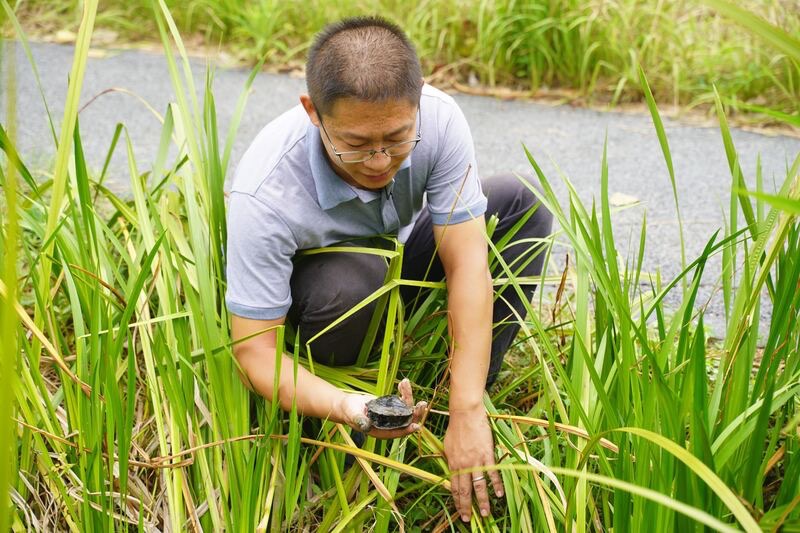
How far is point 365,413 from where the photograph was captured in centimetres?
145

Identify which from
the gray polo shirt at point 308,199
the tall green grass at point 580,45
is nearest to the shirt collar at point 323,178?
the gray polo shirt at point 308,199

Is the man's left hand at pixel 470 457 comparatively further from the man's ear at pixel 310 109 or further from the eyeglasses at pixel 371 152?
the man's ear at pixel 310 109

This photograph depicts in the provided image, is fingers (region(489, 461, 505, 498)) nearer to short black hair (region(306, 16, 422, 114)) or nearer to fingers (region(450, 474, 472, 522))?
fingers (region(450, 474, 472, 522))

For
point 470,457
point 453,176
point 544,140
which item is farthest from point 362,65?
point 544,140

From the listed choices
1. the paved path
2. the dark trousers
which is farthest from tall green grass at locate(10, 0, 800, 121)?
the dark trousers

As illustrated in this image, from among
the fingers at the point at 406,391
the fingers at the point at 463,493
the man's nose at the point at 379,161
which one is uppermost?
the man's nose at the point at 379,161

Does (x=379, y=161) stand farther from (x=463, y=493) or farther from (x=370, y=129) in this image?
(x=463, y=493)

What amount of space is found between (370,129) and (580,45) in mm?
2903

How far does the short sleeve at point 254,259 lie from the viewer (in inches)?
62.9

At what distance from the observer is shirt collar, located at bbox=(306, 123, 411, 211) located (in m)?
1.65

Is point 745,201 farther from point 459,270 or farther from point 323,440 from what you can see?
point 323,440

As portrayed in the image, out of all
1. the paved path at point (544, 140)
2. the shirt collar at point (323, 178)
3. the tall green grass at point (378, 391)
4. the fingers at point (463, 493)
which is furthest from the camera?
the paved path at point (544, 140)

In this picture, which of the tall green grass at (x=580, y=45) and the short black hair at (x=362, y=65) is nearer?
the short black hair at (x=362, y=65)

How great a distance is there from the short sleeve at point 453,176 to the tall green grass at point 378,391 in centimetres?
11
